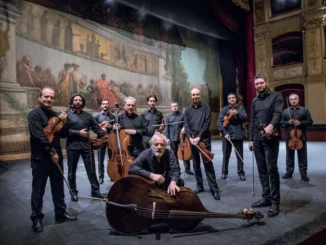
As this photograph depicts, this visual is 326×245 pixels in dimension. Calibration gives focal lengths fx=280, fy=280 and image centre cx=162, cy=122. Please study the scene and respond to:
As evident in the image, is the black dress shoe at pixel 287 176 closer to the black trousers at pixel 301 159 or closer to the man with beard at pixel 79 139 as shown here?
the black trousers at pixel 301 159

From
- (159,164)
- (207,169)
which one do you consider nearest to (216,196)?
(207,169)

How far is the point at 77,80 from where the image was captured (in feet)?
30.0

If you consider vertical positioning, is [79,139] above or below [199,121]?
below

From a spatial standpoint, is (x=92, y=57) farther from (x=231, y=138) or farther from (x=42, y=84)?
(x=231, y=138)

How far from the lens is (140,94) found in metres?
11.0

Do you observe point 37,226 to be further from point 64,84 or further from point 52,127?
point 64,84

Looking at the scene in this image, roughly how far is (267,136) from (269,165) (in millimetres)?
326

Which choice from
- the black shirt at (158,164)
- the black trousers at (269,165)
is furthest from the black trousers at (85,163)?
the black trousers at (269,165)

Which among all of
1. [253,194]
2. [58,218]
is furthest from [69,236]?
[253,194]

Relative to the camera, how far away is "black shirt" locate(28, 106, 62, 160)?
2.68 metres

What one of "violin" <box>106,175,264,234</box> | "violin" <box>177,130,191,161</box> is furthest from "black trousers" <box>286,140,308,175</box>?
"violin" <box>106,175,264,234</box>

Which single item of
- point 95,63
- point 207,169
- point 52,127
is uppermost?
point 95,63

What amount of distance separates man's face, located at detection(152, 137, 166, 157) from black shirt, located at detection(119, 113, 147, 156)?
132 cm

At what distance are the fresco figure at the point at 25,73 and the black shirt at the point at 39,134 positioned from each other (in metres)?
5.80
